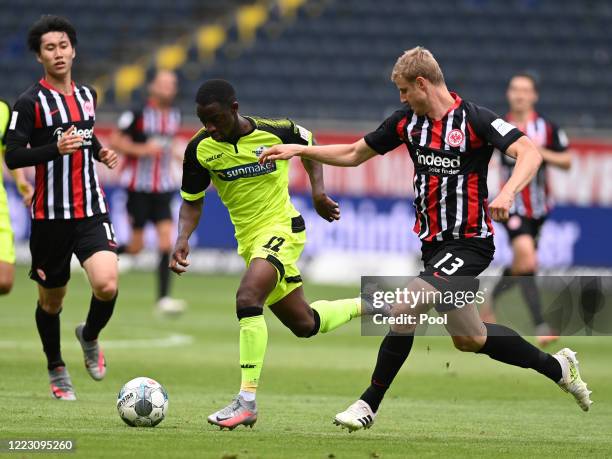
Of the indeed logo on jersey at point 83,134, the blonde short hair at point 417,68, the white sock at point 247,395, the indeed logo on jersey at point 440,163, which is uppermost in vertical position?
the blonde short hair at point 417,68

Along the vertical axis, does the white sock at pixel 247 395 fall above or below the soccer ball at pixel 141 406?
above

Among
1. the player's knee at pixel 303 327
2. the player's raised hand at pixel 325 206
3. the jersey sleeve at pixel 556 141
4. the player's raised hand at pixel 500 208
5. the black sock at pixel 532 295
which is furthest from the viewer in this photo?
the jersey sleeve at pixel 556 141

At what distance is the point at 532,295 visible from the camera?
501 inches

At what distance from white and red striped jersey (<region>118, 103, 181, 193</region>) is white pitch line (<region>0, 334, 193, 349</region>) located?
2841mm

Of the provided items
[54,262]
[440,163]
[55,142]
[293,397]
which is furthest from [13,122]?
[440,163]

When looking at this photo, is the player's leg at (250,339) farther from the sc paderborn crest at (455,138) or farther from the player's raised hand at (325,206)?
the sc paderborn crest at (455,138)

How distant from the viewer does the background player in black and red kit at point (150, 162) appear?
15141mm

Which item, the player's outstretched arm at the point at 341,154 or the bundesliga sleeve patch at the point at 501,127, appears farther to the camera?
the player's outstretched arm at the point at 341,154

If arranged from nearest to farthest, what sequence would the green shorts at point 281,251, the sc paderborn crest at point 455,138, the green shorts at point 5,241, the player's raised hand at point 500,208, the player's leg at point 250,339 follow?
1. the player's raised hand at point 500,208
2. the player's leg at point 250,339
3. the sc paderborn crest at point 455,138
4. the green shorts at point 281,251
5. the green shorts at point 5,241

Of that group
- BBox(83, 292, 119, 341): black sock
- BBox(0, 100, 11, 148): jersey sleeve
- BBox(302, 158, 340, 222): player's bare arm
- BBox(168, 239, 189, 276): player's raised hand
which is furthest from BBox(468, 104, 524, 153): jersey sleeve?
BBox(0, 100, 11, 148): jersey sleeve

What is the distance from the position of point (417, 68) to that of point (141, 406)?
2502 mm

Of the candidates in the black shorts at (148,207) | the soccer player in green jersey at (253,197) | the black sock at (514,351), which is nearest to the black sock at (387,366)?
the black sock at (514,351)

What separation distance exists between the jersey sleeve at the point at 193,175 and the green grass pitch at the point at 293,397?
140 centimetres

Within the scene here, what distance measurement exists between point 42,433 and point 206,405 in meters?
1.86
